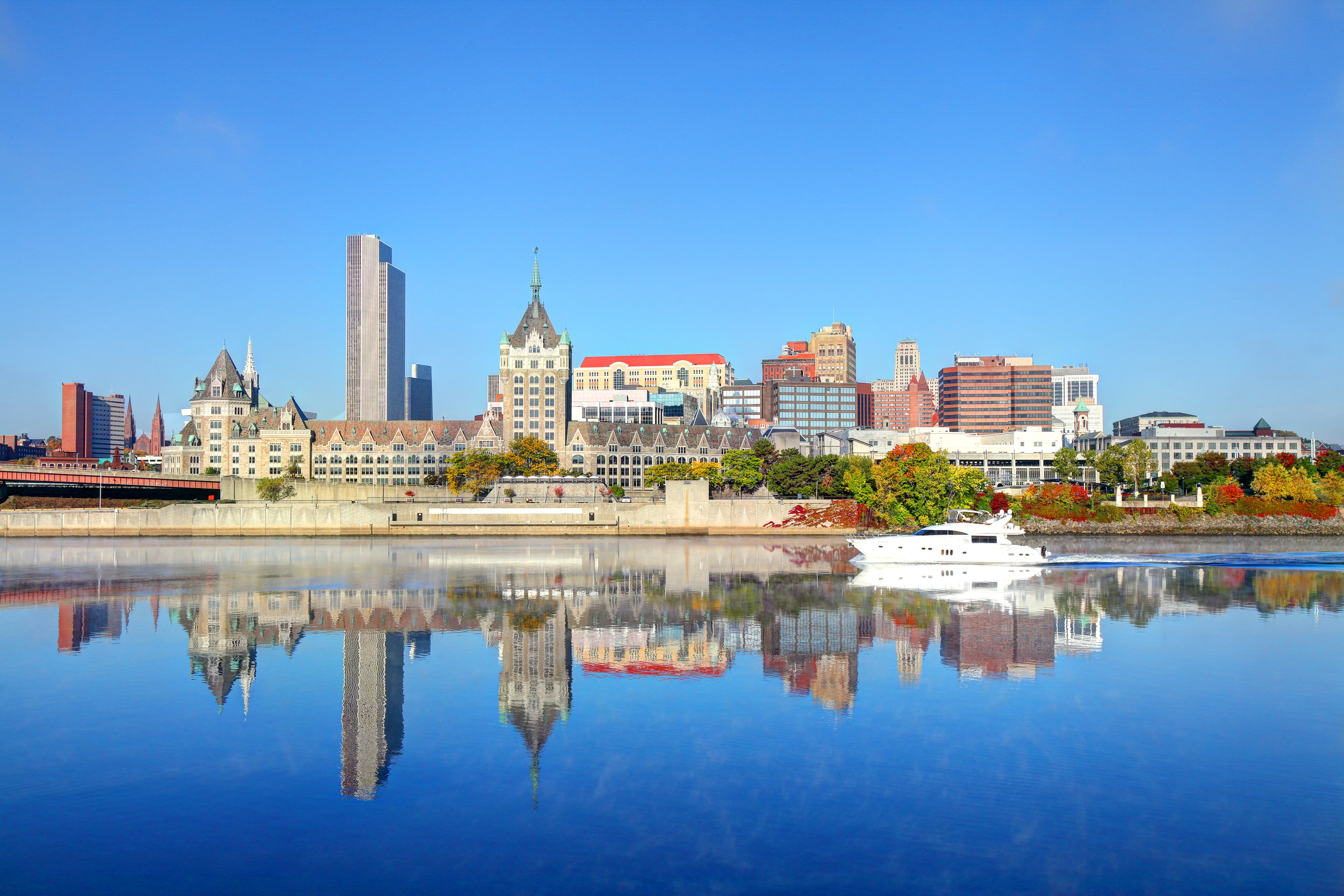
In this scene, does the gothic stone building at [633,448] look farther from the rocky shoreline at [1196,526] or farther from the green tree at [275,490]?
the rocky shoreline at [1196,526]

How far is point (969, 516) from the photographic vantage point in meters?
96.8

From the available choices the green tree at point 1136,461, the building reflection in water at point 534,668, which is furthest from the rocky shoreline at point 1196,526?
the building reflection in water at point 534,668

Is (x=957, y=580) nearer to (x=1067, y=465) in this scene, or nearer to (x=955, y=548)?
(x=955, y=548)

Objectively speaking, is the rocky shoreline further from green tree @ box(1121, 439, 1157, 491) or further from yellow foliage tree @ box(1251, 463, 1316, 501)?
green tree @ box(1121, 439, 1157, 491)

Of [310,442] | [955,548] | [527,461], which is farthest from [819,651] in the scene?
[310,442]

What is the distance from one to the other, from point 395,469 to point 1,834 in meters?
154

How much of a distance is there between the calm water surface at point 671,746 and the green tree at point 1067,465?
93666 mm

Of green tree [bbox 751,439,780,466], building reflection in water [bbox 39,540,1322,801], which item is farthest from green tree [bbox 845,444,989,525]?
green tree [bbox 751,439,780,466]

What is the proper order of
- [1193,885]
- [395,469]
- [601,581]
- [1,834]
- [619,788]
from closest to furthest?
1. [1193,885]
2. [1,834]
3. [619,788]
4. [601,581]
5. [395,469]

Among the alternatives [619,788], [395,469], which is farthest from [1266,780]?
[395,469]

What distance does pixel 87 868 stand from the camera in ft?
54.0

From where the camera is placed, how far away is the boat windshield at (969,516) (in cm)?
9062

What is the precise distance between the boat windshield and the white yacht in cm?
2021

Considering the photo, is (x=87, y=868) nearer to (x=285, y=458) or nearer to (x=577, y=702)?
(x=577, y=702)
